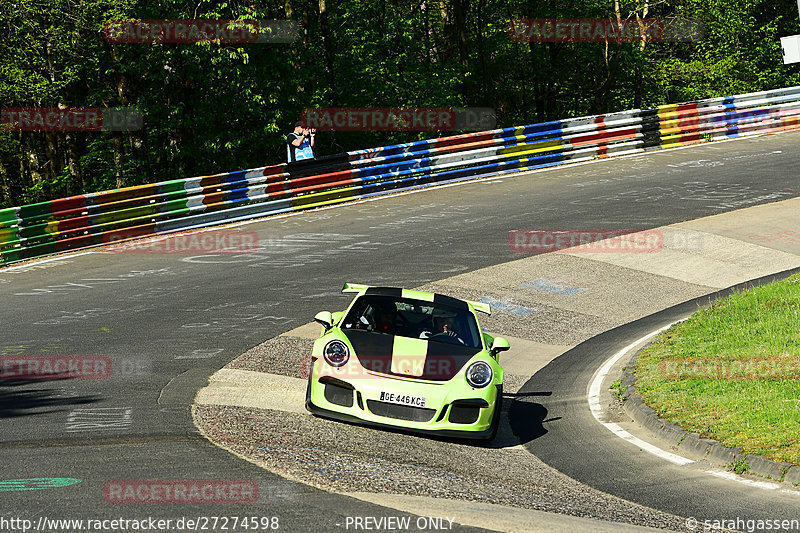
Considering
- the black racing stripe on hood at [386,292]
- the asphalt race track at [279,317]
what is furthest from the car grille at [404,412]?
the black racing stripe on hood at [386,292]

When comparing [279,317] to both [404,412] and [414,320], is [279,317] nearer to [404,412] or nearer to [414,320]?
[414,320]

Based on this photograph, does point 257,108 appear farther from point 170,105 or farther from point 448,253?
point 448,253

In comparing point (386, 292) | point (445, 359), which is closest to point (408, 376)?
point (445, 359)

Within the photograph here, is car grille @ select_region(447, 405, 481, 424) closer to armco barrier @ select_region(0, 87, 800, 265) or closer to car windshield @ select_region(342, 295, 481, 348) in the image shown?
car windshield @ select_region(342, 295, 481, 348)

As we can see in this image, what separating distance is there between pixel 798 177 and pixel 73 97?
22592 millimetres

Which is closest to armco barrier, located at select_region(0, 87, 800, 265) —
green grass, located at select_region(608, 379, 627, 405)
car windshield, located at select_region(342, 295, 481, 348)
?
car windshield, located at select_region(342, 295, 481, 348)

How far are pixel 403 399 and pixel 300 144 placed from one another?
49.7 ft

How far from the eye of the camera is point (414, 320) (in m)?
9.73

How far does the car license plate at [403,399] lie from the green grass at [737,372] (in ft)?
9.68

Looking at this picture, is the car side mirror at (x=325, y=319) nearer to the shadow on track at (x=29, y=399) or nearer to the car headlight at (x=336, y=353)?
the car headlight at (x=336, y=353)

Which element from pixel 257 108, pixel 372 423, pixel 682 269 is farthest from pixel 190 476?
pixel 257 108

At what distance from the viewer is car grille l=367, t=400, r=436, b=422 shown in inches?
333

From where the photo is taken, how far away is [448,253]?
17.6 metres

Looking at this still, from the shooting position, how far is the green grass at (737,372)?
8.82 metres
